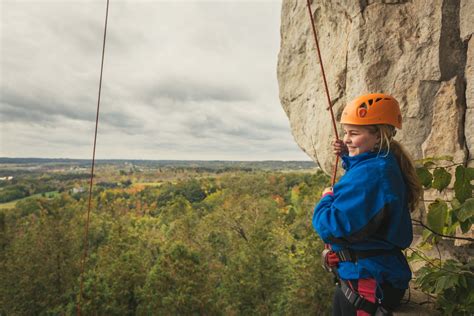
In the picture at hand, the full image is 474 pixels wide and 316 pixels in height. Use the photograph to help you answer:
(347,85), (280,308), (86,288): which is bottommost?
(280,308)

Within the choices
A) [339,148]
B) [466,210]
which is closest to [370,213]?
[339,148]

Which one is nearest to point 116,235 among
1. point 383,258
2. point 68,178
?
point 383,258

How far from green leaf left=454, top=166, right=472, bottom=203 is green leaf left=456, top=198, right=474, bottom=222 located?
0.13ft

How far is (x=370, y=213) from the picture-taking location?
5.66 ft

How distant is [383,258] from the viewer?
185 centimetres

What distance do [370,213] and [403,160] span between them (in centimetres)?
49

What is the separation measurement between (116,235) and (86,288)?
6205 mm

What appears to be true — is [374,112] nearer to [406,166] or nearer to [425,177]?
[406,166]

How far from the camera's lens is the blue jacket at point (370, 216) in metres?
1.72

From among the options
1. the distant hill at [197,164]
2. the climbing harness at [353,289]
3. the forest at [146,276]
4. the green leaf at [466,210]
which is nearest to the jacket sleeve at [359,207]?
the climbing harness at [353,289]

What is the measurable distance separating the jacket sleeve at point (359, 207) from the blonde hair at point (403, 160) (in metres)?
0.30

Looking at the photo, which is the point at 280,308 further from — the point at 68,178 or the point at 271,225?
the point at 68,178

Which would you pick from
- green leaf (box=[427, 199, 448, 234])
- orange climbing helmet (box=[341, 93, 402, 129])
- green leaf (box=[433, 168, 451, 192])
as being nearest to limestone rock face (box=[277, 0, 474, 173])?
green leaf (box=[433, 168, 451, 192])

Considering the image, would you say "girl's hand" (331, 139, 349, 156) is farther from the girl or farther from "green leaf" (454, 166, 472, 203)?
"green leaf" (454, 166, 472, 203)
